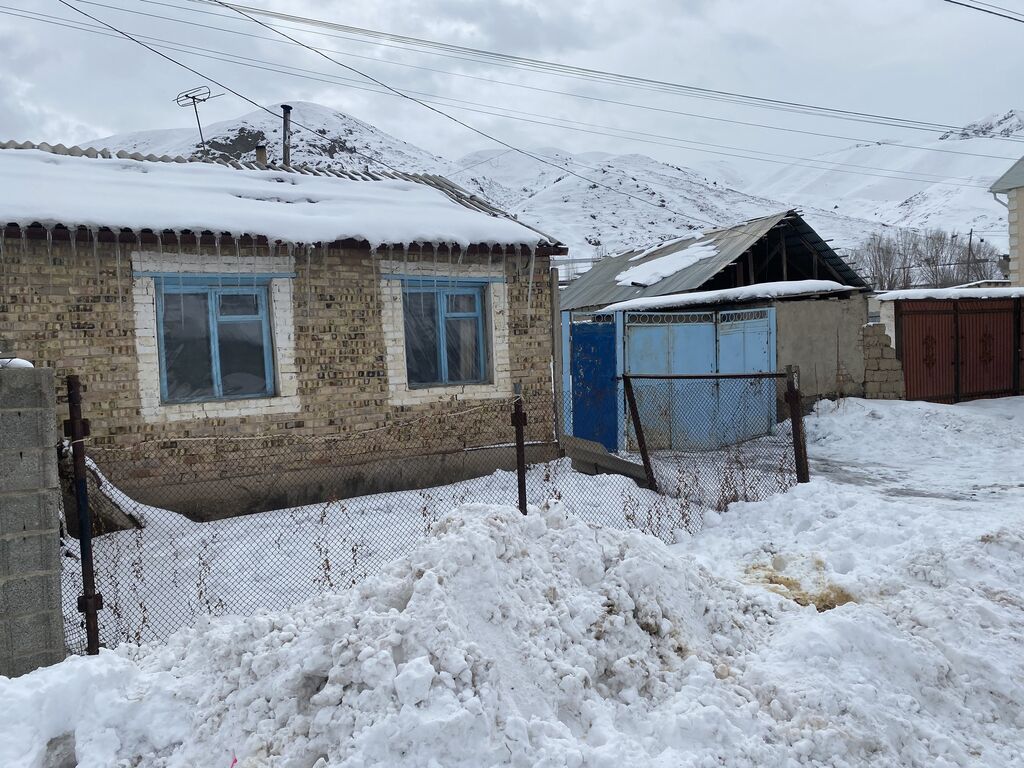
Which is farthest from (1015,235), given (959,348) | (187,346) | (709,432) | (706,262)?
(187,346)

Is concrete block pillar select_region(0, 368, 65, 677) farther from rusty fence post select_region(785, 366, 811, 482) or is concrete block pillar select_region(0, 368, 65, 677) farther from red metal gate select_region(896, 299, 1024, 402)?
red metal gate select_region(896, 299, 1024, 402)

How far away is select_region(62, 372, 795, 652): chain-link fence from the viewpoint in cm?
562

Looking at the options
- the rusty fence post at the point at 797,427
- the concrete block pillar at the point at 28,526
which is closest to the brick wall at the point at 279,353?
the concrete block pillar at the point at 28,526

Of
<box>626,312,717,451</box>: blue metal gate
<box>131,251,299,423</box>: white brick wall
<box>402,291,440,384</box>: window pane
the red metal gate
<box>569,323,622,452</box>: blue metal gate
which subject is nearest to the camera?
<box>131,251,299,423</box>: white brick wall

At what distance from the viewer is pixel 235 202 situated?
8070 mm

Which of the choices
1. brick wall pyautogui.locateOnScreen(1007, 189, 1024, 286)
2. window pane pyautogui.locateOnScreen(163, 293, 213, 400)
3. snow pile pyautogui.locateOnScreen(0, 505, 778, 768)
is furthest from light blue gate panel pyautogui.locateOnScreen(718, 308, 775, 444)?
brick wall pyautogui.locateOnScreen(1007, 189, 1024, 286)

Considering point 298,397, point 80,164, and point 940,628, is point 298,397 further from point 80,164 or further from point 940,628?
point 940,628

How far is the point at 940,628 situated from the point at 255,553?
5048mm

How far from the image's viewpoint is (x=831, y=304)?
12344mm

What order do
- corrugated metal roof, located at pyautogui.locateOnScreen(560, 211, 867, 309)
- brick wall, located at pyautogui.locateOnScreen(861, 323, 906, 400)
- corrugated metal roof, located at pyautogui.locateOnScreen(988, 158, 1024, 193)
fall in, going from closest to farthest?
1. brick wall, located at pyautogui.locateOnScreen(861, 323, 906, 400)
2. corrugated metal roof, located at pyautogui.locateOnScreen(560, 211, 867, 309)
3. corrugated metal roof, located at pyautogui.locateOnScreen(988, 158, 1024, 193)

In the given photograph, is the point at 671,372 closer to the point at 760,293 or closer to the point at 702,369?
the point at 702,369

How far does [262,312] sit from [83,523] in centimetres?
390

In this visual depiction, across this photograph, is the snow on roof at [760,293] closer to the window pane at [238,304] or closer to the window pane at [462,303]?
the window pane at [462,303]

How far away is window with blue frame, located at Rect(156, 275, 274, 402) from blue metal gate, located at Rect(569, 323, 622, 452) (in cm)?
444
